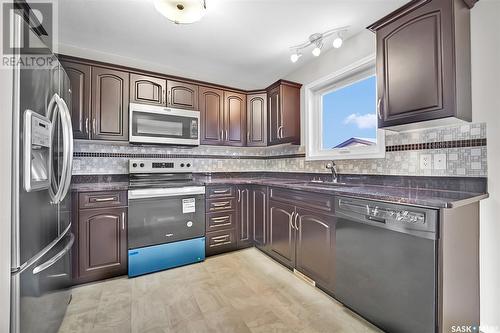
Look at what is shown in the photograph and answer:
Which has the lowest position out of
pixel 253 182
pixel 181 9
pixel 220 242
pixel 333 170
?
pixel 220 242

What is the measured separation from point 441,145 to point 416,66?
608 millimetres

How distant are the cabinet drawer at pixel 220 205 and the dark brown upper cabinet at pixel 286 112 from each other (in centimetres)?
103

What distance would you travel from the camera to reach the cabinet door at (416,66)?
1.33 m

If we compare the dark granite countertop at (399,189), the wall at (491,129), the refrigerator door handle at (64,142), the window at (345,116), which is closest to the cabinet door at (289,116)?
the window at (345,116)

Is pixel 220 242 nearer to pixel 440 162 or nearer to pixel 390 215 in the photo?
pixel 390 215

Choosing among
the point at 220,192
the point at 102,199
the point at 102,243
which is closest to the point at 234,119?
the point at 220,192

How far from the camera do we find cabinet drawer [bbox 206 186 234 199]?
Answer: 2.60 m

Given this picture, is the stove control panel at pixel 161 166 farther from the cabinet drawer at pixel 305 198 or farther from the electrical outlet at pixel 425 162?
the electrical outlet at pixel 425 162

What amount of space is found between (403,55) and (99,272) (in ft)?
10.3

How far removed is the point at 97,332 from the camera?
4.59 ft

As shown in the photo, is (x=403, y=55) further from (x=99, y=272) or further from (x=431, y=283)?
(x=99, y=272)

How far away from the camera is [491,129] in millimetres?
1350

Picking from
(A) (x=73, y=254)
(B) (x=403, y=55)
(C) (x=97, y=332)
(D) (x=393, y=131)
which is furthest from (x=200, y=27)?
(C) (x=97, y=332)

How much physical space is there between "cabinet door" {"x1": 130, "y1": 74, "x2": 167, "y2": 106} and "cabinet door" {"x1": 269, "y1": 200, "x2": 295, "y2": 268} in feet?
6.09
